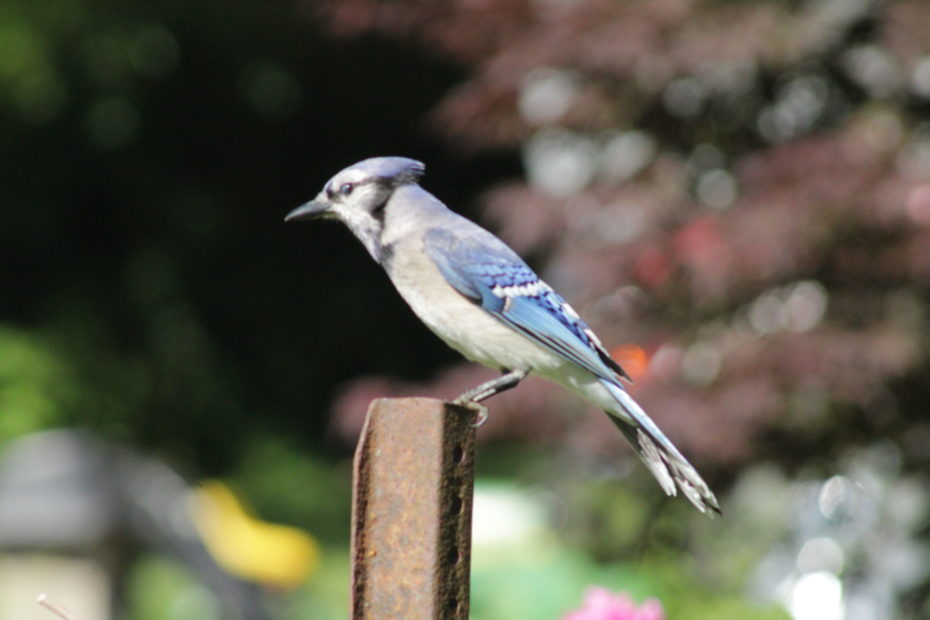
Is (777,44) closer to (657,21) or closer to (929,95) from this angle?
(657,21)

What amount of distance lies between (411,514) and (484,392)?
0.33 meters

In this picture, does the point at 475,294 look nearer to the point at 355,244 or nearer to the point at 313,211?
the point at 313,211

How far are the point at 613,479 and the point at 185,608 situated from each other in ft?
6.67

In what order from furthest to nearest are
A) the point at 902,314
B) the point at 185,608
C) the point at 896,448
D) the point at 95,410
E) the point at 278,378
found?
the point at 278,378 < the point at 95,410 < the point at 185,608 < the point at 896,448 < the point at 902,314

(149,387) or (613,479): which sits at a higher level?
(149,387)

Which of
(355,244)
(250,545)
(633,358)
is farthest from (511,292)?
(355,244)

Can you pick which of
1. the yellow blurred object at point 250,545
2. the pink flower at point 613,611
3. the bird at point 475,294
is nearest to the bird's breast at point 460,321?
the bird at point 475,294

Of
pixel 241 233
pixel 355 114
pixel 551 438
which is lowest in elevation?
pixel 551 438

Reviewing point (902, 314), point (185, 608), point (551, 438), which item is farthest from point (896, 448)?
point (185, 608)

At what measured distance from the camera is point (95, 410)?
629cm

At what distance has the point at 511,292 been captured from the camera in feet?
5.47

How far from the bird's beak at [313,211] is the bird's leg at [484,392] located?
0.24m

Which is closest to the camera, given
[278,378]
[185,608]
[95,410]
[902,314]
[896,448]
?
[902,314]

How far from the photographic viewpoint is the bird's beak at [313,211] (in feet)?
4.86
